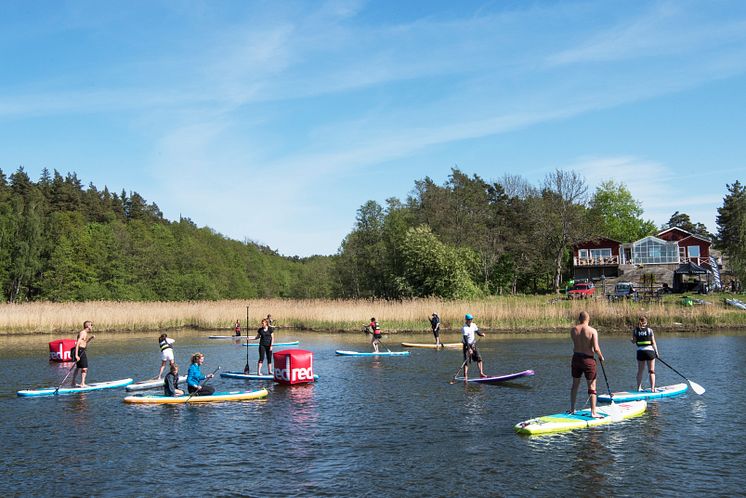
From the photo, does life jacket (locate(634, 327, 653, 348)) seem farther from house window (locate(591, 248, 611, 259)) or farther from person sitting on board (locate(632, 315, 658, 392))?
house window (locate(591, 248, 611, 259))

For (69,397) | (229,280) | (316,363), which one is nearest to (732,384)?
(316,363)

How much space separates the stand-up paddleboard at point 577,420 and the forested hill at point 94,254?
70.3 meters

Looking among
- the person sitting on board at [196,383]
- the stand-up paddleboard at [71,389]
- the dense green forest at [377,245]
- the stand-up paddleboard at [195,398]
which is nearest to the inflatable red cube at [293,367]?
the stand-up paddleboard at [195,398]

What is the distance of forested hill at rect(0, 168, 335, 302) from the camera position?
3051 inches

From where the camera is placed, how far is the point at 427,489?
10586mm

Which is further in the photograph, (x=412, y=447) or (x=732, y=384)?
(x=732, y=384)

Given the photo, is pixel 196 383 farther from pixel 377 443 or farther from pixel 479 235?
pixel 479 235

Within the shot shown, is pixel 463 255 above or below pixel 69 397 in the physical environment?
above

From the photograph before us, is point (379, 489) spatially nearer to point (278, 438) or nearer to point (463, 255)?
point (278, 438)

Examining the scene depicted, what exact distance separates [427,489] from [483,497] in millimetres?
959

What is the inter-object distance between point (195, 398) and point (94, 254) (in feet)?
228

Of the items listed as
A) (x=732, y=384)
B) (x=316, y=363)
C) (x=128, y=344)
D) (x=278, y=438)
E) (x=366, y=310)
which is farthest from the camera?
(x=366, y=310)

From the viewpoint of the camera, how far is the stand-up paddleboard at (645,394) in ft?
57.2

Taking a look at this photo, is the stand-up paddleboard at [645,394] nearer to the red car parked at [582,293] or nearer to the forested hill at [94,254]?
the red car parked at [582,293]
